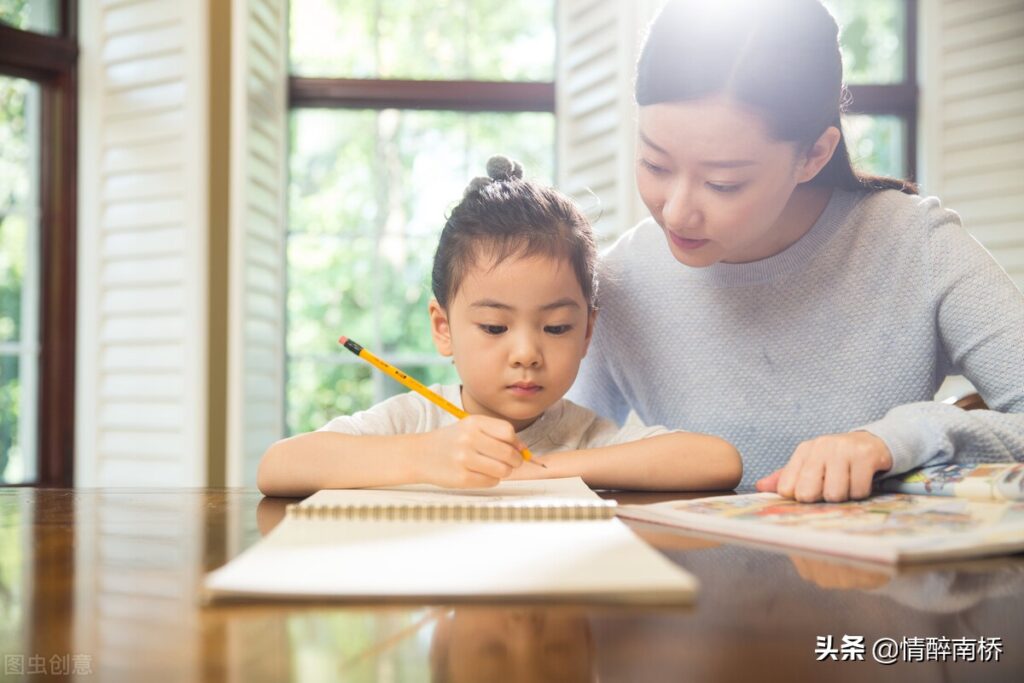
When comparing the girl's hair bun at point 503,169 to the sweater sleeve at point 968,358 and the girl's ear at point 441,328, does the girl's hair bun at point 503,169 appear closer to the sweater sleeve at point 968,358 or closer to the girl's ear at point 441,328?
the girl's ear at point 441,328

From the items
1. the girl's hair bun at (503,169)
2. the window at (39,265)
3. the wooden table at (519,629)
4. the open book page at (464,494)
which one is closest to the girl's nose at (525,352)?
the open book page at (464,494)

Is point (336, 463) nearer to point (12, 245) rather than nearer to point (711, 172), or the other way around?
point (711, 172)

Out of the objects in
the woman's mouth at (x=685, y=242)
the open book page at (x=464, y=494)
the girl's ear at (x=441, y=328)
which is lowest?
the open book page at (x=464, y=494)

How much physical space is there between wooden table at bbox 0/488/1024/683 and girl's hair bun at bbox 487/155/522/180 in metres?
0.93

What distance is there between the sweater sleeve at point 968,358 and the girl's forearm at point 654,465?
7.0 inches

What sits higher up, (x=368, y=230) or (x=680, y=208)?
(x=368, y=230)

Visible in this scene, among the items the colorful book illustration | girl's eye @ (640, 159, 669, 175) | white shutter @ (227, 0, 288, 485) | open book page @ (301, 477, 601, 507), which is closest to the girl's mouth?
open book page @ (301, 477, 601, 507)

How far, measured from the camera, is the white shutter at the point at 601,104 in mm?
2932

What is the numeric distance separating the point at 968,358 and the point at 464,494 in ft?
2.66

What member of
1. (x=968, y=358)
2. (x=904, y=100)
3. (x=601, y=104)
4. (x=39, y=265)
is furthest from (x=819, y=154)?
(x=39, y=265)

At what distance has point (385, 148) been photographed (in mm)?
3363

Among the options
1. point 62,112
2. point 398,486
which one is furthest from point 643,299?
point 62,112

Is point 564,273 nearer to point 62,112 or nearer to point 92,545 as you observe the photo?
point 92,545

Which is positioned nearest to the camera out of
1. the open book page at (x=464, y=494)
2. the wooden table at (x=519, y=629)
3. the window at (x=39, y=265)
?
the wooden table at (x=519, y=629)
